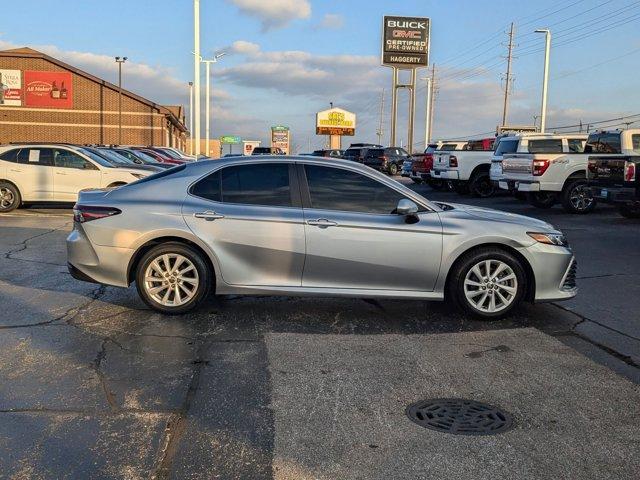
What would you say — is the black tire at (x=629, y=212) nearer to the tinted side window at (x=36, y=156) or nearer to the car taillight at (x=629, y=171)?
the car taillight at (x=629, y=171)

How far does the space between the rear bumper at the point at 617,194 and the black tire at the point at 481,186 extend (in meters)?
8.02

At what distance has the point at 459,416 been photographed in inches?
157

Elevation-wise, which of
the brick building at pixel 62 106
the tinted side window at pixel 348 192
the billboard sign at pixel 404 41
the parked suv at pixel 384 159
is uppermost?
the billboard sign at pixel 404 41

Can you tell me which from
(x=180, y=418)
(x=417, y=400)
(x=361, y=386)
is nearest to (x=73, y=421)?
(x=180, y=418)

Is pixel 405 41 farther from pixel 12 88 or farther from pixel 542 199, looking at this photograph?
pixel 542 199

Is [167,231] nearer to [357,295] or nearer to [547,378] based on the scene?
[357,295]

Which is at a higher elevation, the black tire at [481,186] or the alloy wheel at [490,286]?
the black tire at [481,186]

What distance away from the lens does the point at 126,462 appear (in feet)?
11.0

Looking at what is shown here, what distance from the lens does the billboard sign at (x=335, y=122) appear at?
7919 cm

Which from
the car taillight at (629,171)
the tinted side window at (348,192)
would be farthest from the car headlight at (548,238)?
the car taillight at (629,171)

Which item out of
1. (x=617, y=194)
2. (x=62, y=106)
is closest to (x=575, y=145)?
(x=617, y=194)

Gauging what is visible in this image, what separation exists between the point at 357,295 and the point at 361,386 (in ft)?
5.52

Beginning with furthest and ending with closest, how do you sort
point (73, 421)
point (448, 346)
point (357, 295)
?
point (357, 295)
point (448, 346)
point (73, 421)

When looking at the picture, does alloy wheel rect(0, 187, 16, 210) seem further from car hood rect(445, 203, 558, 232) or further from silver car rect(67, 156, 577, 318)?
car hood rect(445, 203, 558, 232)
